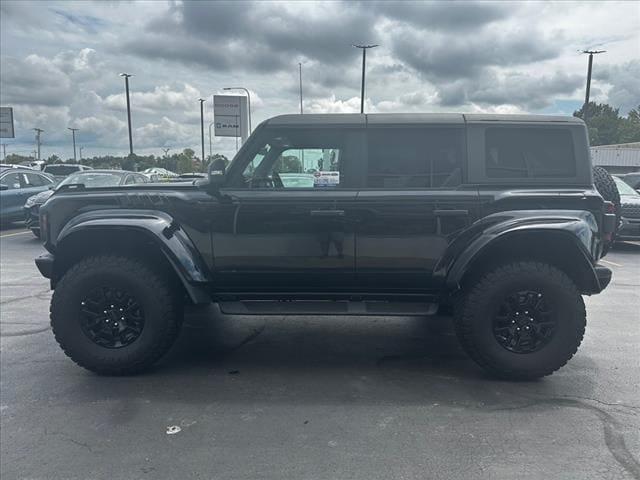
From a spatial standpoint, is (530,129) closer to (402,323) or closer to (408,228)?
(408,228)

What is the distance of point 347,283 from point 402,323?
155cm

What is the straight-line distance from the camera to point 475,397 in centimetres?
343

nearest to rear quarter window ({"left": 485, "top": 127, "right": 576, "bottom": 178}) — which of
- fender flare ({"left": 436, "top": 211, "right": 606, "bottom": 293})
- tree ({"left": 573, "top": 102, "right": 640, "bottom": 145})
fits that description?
fender flare ({"left": 436, "top": 211, "right": 606, "bottom": 293})

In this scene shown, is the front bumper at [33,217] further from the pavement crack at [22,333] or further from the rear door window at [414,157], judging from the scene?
the rear door window at [414,157]

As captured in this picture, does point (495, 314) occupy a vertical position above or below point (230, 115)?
below

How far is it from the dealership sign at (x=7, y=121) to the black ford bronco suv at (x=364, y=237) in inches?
1397

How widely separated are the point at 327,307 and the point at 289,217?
2.52 feet

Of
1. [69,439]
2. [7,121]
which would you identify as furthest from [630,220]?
[7,121]

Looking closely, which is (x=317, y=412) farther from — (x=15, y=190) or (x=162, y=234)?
(x=15, y=190)

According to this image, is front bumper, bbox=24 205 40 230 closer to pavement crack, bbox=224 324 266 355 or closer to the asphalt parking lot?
the asphalt parking lot

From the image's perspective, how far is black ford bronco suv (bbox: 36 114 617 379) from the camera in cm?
361

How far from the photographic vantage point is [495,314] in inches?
143

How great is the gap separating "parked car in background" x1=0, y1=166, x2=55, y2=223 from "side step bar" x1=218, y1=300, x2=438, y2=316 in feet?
35.3

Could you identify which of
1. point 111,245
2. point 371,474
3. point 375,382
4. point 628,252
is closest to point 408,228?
point 375,382
